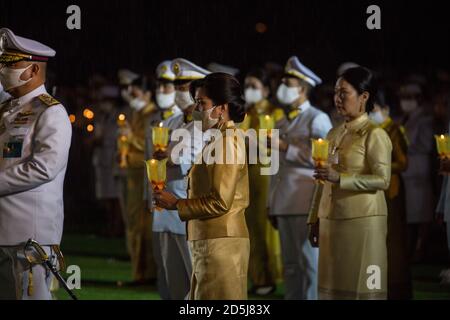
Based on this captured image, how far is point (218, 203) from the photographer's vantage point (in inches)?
263

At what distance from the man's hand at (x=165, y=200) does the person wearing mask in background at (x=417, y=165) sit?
703 centimetres

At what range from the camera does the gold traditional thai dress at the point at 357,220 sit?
8180 millimetres

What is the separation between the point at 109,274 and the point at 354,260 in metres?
5.15

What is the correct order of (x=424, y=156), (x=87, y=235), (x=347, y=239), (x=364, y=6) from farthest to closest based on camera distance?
1. (x=87, y=235)
2. (x=364, y=6)
3. (x=424, y=156)
4. (x=347, y=239)

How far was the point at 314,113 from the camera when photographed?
9945mm

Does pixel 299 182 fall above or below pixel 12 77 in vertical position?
below

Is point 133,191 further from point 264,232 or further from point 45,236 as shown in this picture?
point 45,236

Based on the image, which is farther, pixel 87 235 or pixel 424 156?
pixel 87 235

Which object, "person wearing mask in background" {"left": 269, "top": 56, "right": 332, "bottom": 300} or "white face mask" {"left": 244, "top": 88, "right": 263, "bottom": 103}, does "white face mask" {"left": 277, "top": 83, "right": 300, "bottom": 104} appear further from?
"white face mask" {"left": 244, "top": 88, "right": 263, "bottom": 103}

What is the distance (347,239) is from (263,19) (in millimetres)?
8721

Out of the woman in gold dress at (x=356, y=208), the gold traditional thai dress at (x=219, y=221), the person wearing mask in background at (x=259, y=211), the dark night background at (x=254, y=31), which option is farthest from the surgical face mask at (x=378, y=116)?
the dark night background at (x=254, y=31)

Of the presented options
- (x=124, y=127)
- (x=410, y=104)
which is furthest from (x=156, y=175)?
(x=410, y=104)

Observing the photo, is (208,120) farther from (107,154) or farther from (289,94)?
(107,154)
